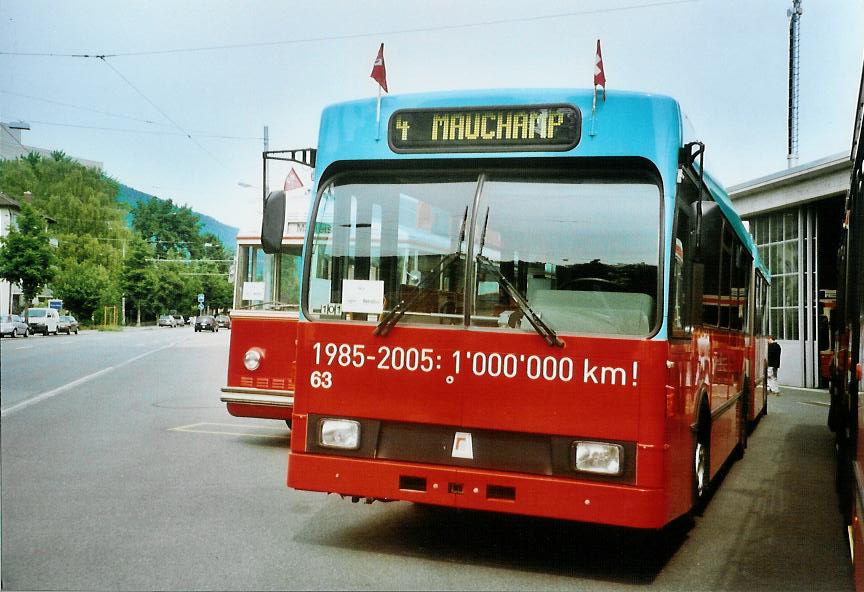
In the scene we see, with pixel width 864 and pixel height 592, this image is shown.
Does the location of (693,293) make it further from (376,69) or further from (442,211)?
(376,69)

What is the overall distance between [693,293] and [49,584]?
428 cm

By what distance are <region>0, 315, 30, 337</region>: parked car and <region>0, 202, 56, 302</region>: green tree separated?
225mm

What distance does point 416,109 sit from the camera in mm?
5676

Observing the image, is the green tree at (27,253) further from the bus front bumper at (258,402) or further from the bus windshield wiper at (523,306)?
the bus front bumper at (258,402)

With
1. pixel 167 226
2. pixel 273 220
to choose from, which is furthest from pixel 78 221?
pixel 167 226

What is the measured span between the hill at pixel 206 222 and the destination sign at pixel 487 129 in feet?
7.10

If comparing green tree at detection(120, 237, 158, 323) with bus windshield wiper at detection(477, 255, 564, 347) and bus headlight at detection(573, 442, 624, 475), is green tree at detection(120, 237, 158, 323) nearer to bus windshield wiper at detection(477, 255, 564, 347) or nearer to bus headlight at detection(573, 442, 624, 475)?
bus windshield wiper at detection(477, 255, 564, 347)

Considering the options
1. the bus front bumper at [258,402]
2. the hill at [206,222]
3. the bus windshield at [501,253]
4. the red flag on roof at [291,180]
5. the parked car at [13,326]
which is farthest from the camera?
the red flag on roof at [291,180]

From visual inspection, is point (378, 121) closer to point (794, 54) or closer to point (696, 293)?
point (696, 293)

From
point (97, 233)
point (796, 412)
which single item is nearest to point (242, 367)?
point (97, 233)

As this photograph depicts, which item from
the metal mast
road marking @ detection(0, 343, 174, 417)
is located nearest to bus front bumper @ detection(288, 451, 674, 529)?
the metal mast

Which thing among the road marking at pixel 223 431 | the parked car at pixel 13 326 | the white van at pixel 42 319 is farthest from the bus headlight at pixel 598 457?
the road marking at pixel 223 431

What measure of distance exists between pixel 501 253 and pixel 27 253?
107 inches

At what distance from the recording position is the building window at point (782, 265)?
28328mm
